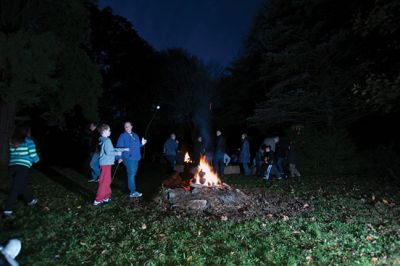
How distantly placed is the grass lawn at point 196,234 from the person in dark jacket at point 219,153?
5.85m

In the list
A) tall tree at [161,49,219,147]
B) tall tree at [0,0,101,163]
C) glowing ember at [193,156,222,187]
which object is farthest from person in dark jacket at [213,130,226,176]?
tall tree at [161,49,219,147]

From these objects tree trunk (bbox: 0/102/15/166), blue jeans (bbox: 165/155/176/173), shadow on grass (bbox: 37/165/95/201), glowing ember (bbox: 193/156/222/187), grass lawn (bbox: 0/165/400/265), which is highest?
tree trunk (bbox: 0/102/15/166)

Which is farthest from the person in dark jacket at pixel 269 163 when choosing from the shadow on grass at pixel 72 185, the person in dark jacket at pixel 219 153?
the shadow on grass at pixel 72 185

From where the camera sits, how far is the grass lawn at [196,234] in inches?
206

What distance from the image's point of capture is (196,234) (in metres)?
6.34

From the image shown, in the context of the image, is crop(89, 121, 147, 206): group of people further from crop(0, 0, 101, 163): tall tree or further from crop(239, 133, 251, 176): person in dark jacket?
crop(0, 0, 101, 163): tall tree

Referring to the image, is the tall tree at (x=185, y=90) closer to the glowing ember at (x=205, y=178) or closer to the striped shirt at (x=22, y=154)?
the glowing ember at (x=205, y=178)

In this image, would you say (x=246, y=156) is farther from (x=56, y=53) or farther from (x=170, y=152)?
(x=56, y=53)

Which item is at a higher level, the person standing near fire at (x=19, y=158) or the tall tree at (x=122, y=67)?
the tall tree at (x=122, y=67)

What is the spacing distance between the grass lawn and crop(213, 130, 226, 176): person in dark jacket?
585 centimetres

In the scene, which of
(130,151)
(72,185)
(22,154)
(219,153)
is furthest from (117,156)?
(219,153)

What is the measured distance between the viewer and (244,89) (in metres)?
27.8

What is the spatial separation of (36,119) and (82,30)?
37.0 feet

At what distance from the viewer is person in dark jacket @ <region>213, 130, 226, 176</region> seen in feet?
49.8
